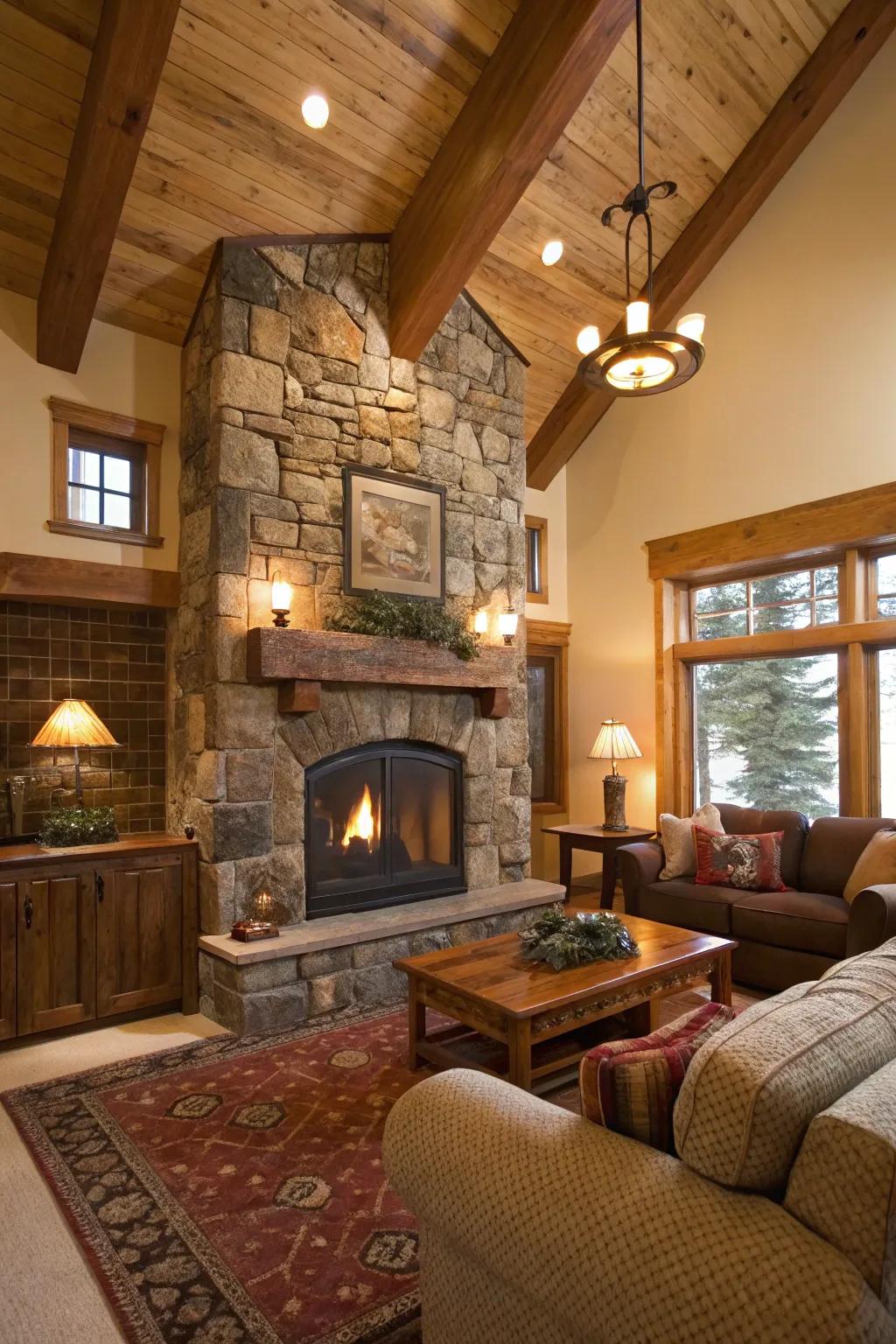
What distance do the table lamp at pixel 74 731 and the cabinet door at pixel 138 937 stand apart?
1.75 ft

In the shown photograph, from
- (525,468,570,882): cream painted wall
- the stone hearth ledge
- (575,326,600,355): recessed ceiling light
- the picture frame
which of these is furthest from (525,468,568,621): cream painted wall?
(575,326,600,355): recessed ceiling light

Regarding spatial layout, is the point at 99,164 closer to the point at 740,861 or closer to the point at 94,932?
the point at 94,932

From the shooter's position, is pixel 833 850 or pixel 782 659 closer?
pixel 833 850

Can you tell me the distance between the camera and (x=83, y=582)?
13.7 ft

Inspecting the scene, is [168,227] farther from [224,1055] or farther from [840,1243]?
[840,1243]

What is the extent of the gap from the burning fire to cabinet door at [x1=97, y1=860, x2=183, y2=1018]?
946mm

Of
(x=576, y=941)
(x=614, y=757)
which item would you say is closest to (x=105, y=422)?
(x=576, y=941)

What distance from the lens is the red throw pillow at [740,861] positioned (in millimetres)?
4504

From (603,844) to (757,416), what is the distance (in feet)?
10.2

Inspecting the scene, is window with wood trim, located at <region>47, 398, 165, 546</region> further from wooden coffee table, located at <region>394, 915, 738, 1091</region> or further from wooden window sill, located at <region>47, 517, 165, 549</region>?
wooden coffee table, located at <region>394, 915, 738, 1091</region>

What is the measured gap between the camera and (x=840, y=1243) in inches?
43.3

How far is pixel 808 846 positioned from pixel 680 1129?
371 centimetres

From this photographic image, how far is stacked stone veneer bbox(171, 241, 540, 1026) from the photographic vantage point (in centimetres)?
398

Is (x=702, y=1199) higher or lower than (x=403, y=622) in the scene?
lower
